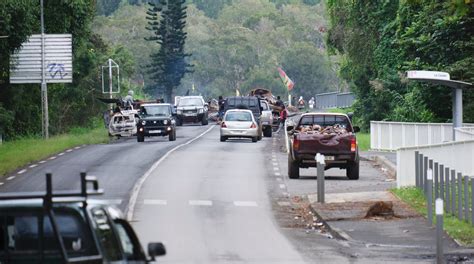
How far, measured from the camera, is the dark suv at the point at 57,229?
1034 centimetres

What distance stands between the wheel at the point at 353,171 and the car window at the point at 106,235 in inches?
1041

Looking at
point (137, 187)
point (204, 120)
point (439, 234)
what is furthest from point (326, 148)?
point (204, 120)

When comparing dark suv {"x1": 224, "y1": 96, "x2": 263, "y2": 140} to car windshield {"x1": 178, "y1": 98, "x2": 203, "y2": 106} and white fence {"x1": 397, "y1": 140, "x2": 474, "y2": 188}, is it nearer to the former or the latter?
car windshield {"x1": 178, "y1": 98, "x2": 203, "y2": 106}

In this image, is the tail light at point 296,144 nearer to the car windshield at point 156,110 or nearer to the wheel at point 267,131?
the car windshield at point 156,110

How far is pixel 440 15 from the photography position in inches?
1962

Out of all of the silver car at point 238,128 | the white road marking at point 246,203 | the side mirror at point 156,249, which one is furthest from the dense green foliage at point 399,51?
the side mirror at point 156,249

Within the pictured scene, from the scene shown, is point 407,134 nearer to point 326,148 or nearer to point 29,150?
point 326,148

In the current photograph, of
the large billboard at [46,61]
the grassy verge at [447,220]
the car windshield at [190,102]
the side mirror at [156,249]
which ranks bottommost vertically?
the grassy verge at [447,220]

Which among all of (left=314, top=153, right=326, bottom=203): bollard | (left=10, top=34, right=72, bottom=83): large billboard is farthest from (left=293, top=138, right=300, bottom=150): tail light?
(left=10, top=34, right=72, bottom=83): large billboard

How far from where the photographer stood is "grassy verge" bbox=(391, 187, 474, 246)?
22.5m

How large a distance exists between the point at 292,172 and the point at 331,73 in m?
147

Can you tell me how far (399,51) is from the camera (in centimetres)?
6044

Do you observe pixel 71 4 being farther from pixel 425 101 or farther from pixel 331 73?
pixel 331 73

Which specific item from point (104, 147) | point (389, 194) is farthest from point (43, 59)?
point (389, 194)
